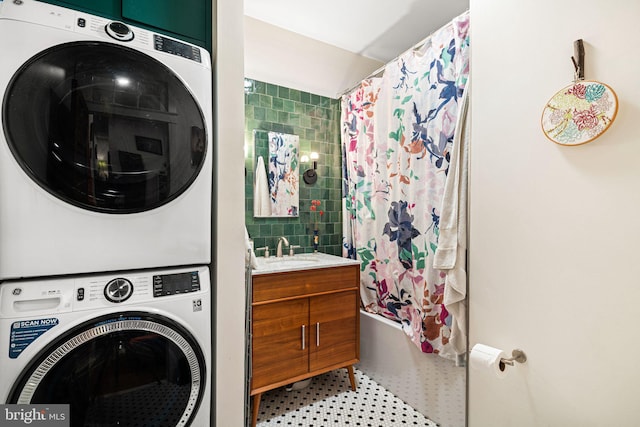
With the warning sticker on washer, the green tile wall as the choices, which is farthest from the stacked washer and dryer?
the green tile wall

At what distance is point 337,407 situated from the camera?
1.96m

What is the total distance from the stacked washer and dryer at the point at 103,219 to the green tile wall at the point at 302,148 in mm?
1295

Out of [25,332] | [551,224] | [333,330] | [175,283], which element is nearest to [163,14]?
[175,283]

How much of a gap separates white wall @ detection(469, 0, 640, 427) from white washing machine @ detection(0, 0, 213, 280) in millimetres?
1101

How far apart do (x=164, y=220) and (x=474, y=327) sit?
128cm

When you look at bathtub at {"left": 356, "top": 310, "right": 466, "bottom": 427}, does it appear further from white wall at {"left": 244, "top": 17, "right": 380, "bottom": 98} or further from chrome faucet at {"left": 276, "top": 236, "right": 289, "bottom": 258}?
white wall at {"left": 244, "top": 17, "right": 380, "bottom": 98}

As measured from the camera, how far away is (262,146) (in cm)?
244

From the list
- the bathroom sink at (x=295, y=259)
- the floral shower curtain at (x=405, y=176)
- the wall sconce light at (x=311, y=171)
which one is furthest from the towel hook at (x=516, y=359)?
the wall sconce light at (x=311, y=171)

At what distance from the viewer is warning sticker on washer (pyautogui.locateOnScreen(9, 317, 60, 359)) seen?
32.0 inches

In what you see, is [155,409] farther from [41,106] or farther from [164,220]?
[41,106]

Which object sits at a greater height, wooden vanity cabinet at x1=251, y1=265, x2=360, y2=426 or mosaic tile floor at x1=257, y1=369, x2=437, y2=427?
wooden vanity cabinet at x1=251, y1=265, x2=360, y2=426

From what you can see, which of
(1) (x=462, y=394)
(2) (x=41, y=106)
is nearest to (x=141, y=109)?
(2) (x=41, y=106)

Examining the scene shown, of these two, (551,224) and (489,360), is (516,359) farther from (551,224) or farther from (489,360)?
(551,224)

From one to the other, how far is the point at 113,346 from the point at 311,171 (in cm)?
200
